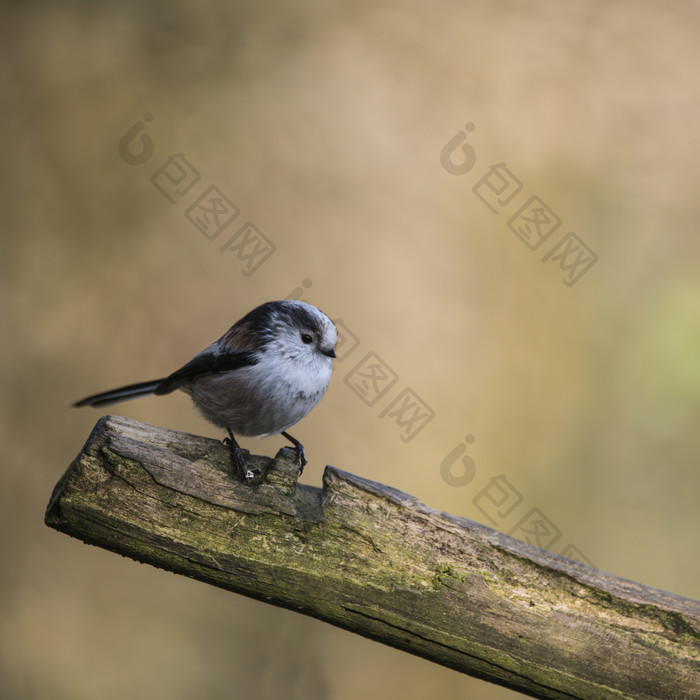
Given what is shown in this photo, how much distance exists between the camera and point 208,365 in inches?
97.3

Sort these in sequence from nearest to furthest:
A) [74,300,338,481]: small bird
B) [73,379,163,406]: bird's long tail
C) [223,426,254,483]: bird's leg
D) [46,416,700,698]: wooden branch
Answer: [46,416,700,698]: wooden branch
[223,426,254,483]: bird's leg
[74,300,338,481]: small bird
[73,379,163,406]: bird's long tail

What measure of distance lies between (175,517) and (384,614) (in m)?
0.62

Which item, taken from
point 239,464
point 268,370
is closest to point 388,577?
point 239,464

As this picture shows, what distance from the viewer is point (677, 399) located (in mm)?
4074

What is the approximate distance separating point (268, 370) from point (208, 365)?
0.31m

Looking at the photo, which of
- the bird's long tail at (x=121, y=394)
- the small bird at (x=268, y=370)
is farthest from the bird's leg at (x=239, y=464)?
the bird's long tail at (x=121, y=394)

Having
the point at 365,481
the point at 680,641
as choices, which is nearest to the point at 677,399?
the point at 680,641

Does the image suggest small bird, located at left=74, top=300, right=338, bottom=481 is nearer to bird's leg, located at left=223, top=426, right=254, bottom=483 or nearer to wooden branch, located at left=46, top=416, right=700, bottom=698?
bird's leg, located at left=223, top=426, right=254, bottom=483

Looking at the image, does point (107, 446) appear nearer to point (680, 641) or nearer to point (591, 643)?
point (591, 643)

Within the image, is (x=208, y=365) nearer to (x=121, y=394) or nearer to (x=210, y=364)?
(x=210, y=364)

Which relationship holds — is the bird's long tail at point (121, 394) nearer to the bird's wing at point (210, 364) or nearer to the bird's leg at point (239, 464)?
the bird's wing at point (210, 364)

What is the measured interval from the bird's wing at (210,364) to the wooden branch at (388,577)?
481mm

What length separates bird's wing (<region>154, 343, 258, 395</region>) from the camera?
7.71 feet

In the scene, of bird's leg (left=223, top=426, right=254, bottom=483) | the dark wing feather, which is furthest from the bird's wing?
bird's leg (left=223, top=426, right=254, bottom=483)
